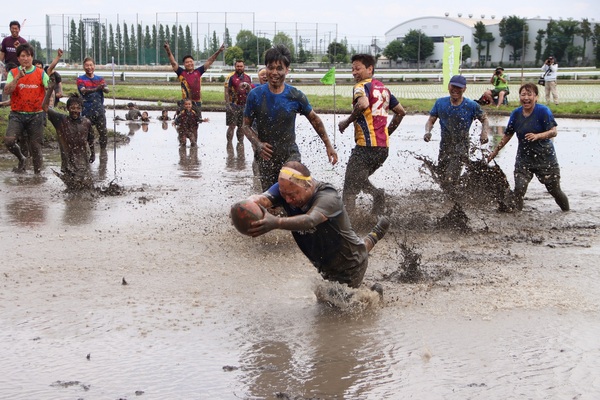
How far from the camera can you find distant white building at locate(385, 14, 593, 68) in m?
85.4

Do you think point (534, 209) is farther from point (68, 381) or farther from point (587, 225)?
point (68, 381)

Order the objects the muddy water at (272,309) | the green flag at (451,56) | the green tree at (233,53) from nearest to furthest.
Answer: the muddy water at (272,309)
the green flag at (451,56)
the green tree at (233,53)

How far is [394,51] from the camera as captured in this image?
80625 mm

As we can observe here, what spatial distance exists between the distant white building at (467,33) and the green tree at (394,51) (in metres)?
2.58

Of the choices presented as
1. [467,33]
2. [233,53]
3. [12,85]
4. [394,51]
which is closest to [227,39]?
[233,53]

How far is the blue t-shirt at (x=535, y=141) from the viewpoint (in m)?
10.6

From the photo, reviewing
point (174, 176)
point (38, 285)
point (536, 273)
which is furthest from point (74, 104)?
point (536, 273)

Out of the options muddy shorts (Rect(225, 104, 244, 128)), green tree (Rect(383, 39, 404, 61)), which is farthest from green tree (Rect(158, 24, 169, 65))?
muddy shorts (Rect(225, 104, 244, 128))

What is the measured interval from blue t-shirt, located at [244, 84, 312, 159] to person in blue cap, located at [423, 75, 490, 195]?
101 inches

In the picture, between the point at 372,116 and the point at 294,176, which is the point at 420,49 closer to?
the point at 372,116

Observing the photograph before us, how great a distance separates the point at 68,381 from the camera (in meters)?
5.02

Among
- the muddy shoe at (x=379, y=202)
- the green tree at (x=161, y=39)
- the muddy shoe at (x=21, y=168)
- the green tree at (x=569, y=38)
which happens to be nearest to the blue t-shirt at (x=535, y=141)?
the muddy shoe at (x=379, y=202)

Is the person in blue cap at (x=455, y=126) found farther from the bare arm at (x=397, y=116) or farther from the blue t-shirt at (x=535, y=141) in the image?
the bare arm at (x=397, y=116)

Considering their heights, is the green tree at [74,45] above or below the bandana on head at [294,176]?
above
